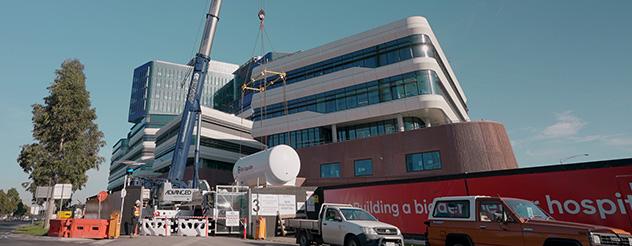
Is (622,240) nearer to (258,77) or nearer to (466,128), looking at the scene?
(466,128)

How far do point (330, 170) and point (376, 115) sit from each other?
795 centimetres

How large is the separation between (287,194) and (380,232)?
11.3m

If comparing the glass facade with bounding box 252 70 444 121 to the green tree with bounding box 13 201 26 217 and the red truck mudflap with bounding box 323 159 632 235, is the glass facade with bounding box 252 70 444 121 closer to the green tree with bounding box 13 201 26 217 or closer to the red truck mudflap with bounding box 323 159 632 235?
the red truck mudflap with bounding box 323 159 632 235

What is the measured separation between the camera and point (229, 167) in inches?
2376

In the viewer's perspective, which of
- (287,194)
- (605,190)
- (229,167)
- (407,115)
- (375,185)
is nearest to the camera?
(605,190)

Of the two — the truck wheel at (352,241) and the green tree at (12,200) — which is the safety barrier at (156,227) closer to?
the truck wheel at (352,241)

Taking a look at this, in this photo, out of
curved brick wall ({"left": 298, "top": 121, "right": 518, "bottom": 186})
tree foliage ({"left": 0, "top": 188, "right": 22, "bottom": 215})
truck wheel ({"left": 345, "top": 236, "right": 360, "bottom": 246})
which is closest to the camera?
truck wheel ({"left": 345, "top": 236, "right": 360, "bottom": 246})

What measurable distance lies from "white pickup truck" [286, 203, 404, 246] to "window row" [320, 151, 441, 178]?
19592mm

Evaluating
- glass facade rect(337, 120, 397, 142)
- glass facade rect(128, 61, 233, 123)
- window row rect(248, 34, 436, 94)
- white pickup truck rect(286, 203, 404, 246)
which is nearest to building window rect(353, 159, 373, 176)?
glass facade rect(337, 120, 397, 142)

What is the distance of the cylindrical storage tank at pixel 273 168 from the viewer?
24969 millimetres

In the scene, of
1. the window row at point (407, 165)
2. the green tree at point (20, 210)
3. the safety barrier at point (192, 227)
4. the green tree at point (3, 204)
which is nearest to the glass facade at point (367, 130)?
the window row at point (407, 165)

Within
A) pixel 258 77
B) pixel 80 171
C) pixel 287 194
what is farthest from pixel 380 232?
pixel 258 77

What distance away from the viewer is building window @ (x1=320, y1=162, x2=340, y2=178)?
1475 inches

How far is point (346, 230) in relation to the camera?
12.2 meters
